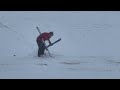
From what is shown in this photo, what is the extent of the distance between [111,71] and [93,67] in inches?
7.1

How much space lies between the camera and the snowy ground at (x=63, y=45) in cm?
231

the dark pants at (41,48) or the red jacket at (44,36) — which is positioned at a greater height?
the red jacket at (44,36)

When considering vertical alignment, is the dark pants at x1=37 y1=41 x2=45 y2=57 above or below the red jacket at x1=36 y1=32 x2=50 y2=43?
below

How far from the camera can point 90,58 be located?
2.33m

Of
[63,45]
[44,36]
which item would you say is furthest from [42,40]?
[63,45]

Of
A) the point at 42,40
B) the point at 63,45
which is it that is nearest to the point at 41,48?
the point at 42,40

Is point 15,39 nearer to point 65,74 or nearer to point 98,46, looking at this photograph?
point 65,74

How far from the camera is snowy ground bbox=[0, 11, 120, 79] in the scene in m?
2.31

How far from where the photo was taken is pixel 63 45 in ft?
7.68

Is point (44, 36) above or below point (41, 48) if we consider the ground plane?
above

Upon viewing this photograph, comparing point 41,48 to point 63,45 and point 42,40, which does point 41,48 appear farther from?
point 63,45
